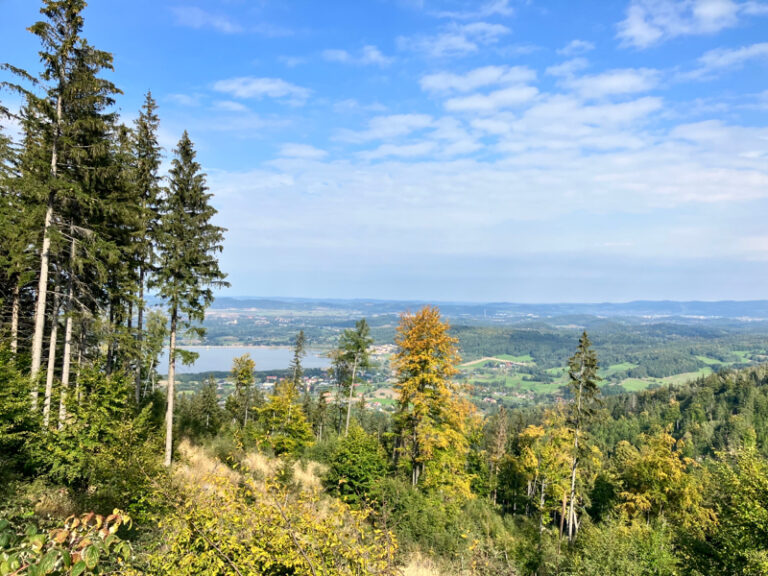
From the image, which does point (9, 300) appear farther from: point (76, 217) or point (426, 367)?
point (426, 367)

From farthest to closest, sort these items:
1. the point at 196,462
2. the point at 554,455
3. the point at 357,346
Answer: the point at 357,346 → the point at 554,455 → the point at 196,462

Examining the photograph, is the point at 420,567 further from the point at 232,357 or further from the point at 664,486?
the point at 232,357

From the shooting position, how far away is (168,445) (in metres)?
14.3

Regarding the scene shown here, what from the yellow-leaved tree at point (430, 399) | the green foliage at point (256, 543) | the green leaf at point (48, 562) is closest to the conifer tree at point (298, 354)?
the yellow-leaved tree at point (430, 399)

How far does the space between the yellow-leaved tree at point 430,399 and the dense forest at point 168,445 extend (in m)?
0.09

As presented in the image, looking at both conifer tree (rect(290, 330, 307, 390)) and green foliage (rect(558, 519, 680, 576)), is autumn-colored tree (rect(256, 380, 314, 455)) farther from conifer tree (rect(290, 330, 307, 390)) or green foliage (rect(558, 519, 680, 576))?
green foliage (rect(558, 519, 680, 576))

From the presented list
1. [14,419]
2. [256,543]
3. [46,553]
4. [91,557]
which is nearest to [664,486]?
[256,543]

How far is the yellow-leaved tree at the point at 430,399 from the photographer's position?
18.0 m

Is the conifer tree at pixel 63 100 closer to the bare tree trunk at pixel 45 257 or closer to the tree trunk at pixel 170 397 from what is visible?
the bare tree trunk at pixel 45 257

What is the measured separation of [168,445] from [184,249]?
7393 millimetres

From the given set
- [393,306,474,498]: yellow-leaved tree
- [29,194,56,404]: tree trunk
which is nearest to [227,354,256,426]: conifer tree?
[393,306,474,498]: yellow-leaved tree

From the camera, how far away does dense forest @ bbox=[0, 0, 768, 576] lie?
5016mm

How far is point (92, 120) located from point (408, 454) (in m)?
19.1

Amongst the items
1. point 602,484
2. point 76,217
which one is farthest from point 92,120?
point 602,484
